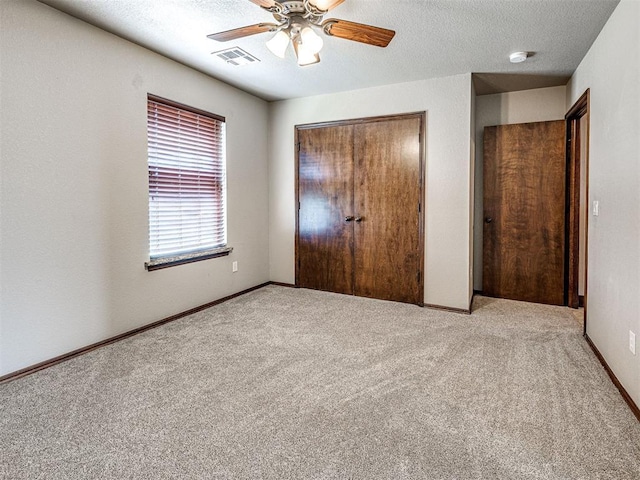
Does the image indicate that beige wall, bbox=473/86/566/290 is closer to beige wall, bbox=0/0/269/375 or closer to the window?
the window

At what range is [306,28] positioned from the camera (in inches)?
88.0

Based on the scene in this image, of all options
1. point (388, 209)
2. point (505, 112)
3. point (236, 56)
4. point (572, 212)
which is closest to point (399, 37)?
point (236, 56)

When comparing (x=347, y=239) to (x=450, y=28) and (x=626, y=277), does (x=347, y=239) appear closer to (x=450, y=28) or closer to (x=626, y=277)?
(x=450, y=28)

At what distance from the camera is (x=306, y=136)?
4660mm

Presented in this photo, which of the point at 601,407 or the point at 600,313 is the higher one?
the point at 600,313

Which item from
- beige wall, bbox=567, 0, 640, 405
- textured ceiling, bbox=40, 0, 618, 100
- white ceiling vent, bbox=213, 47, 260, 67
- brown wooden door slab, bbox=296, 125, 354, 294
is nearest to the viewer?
beige wall, bbox=567, 0, 640, 405

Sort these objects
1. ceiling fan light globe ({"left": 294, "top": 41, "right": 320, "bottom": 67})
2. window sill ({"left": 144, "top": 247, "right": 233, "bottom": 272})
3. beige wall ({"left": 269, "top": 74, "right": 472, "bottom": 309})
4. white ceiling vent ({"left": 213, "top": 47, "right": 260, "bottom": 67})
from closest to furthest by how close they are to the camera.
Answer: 1. ceiling fan light globe ({"left": 294, "top": 41, "right": 320, "bottom": 67})
2. white ceiling vent ({"left": 213, "top": 47, "right": 260, "bottom": 67})
3. window sill ({"left": 144, "top": 247, "right": 233, "bottom": 272})
4. beige wall ({"left": 269, "top": 74, "right": 472, "bottom": 309})

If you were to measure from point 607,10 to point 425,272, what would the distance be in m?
2.60

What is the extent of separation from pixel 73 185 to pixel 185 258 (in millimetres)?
1212

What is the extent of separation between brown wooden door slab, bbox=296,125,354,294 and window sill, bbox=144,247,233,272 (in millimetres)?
1064

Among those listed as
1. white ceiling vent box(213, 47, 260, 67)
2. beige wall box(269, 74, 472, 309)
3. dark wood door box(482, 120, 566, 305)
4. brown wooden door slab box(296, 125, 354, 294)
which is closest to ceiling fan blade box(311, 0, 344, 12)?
white ceiling vent box(213, 47, 260, 67)

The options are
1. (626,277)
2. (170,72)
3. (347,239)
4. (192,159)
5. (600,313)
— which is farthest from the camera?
(347,239)

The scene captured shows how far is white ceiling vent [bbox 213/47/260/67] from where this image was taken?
124 inches

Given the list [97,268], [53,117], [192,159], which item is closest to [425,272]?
[192,159]
